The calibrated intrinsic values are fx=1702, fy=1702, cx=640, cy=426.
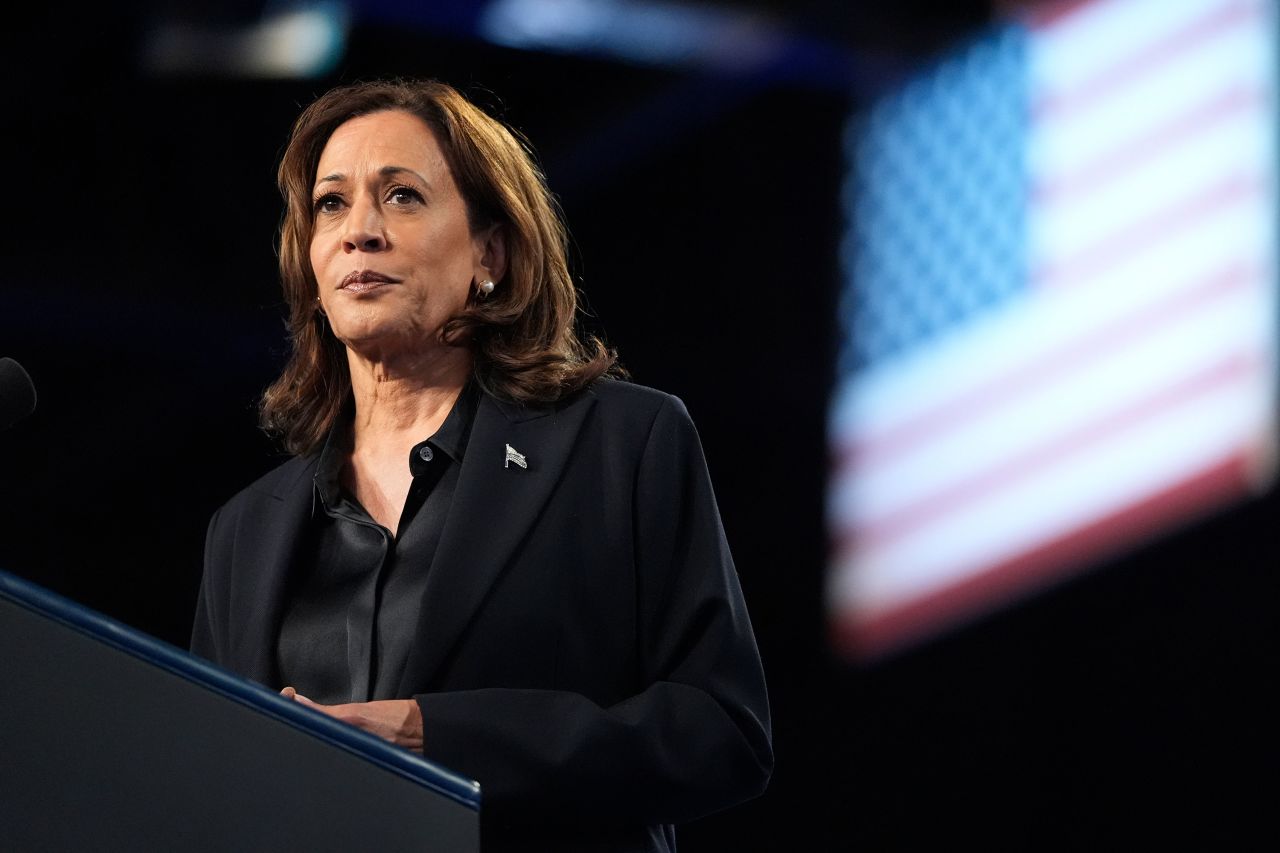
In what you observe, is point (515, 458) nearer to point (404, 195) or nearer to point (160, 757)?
point (404, 195)

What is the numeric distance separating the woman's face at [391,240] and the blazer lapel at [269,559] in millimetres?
178

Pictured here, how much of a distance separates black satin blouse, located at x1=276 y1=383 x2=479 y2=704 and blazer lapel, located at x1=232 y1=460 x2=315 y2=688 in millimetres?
17

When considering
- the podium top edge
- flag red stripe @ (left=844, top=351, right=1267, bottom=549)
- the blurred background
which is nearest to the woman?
the podium top edge

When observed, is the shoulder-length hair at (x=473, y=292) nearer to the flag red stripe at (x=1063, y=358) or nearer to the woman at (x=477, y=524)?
the woman at (x=477, y=524)

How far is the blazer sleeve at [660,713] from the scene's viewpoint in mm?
1464

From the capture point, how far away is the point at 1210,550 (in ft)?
12.0

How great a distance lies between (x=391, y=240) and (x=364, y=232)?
0.03 m

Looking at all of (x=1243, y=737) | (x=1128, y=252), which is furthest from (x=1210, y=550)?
(x=1128, y=252)

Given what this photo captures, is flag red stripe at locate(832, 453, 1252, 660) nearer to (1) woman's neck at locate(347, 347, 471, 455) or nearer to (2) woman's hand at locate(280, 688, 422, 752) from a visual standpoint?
(1) woman's neck at locate(347, 347, 471, 455)

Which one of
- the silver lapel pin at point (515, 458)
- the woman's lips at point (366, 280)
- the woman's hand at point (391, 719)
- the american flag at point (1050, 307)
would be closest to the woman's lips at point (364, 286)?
the woman's lips at point (366, 280)

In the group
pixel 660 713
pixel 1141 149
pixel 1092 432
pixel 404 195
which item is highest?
pixel 1141 149

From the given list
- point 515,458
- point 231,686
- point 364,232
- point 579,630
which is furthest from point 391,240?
point 231,686

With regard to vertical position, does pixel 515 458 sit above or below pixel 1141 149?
below

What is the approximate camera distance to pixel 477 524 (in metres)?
1.64
